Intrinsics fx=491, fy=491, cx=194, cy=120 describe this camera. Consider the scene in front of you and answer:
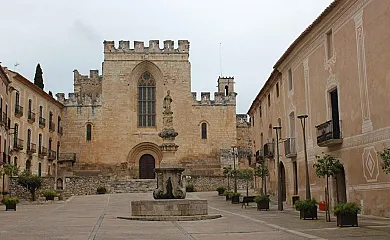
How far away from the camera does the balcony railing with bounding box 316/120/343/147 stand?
17.8 metres

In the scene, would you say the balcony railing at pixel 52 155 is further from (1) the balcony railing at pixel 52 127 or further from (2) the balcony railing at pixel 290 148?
(2) the balcony railing at pixel 290 148

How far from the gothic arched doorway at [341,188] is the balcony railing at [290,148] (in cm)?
476

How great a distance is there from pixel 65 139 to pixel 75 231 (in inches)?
1304

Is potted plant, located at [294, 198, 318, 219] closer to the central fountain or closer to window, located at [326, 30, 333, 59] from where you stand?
the central fountain

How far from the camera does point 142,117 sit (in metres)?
45.1

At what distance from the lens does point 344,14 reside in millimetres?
17297

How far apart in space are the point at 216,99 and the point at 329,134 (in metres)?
27.8

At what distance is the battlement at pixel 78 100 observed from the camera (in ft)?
147

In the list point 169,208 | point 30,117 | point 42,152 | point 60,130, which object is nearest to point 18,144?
point 30,117

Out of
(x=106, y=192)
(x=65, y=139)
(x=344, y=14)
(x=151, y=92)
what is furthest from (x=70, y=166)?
(x=344, y=14)

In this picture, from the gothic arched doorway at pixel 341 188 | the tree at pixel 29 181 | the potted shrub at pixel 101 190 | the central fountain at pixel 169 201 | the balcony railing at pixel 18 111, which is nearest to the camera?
the central fountain at pixel 169 201

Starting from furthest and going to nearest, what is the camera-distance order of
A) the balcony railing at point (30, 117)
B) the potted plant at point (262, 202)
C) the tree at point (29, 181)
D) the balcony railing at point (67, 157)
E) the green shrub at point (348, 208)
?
the balcony railing at point (67, 157), the balcony railing at point (30, 117), the tree at point (29, 181), the potted plant at point (262, 202), the green shrub at point (348, 208)

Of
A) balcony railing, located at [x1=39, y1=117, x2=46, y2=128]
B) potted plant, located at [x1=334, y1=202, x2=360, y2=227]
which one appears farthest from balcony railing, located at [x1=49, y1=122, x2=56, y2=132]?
potted plant, located at [x1=334, y1=202, x2=360, y2=227]

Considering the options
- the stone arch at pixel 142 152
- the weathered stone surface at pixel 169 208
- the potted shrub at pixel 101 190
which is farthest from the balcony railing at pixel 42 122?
the weathered stone surface at pixel 169 208
